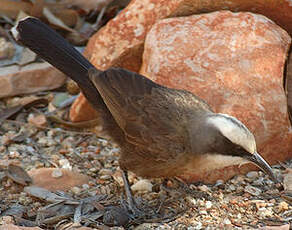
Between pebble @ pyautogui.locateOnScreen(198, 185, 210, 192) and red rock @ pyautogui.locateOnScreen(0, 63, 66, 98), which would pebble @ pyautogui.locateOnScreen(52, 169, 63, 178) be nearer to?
pebble @ pyautogui.locateOnScreen(198, 185, 210, 192)

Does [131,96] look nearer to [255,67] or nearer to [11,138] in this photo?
[255,67]

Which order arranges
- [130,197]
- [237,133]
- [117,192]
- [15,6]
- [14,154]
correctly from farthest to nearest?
[15,6], [14,154], [117,192], [130,197], [237,133]

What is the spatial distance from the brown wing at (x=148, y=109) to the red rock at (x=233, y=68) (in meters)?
0.32

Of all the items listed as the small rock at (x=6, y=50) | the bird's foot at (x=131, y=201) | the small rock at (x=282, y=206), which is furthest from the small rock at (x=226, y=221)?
the small rock at (x=6, y=50)

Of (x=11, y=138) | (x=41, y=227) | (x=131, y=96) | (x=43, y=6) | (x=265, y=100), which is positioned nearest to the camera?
(x=41, y=227)

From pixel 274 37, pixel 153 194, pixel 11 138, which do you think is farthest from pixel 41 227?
pixel 274 37

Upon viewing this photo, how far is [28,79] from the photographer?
595cm

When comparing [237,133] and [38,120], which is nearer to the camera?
[237,133]

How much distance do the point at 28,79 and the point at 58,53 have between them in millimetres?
1138

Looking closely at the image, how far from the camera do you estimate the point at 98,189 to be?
15.4 ft

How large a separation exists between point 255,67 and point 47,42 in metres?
1.75

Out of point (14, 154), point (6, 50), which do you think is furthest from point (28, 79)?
point (14, 154)

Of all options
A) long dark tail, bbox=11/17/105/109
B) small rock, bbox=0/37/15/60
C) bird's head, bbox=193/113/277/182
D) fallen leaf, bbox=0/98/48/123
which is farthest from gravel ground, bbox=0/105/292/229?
small rock, bbox=0/37/15/60

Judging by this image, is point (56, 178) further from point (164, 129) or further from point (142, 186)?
point (164, 129)
